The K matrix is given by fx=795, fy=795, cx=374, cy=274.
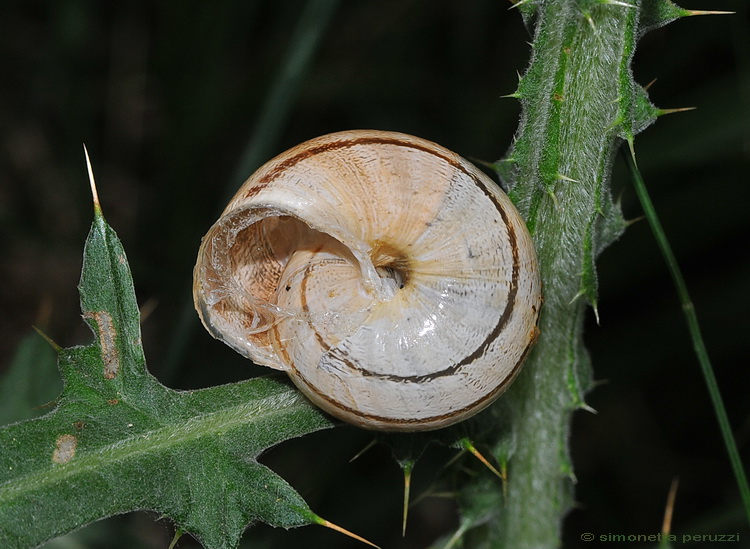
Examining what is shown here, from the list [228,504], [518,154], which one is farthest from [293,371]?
[518,154]

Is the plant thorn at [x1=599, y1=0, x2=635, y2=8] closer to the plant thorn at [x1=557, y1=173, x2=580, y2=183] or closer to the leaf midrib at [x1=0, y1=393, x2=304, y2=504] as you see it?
the plant thorn at [x1=557, y1=173, x2=580, y2=183]

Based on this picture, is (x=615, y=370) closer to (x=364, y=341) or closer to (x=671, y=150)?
(x=671, y=150)

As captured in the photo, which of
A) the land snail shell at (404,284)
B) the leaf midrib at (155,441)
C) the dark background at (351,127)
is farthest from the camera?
the dark background at (351,127)

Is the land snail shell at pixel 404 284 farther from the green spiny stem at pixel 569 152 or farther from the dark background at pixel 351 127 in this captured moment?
the dark background at pixel 351 127

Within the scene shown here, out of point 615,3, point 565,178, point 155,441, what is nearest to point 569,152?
point 565,178

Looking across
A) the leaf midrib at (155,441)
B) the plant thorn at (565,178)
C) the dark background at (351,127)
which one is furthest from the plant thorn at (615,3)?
the dark background at (351,127)

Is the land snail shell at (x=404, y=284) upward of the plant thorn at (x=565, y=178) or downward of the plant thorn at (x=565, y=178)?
downward
